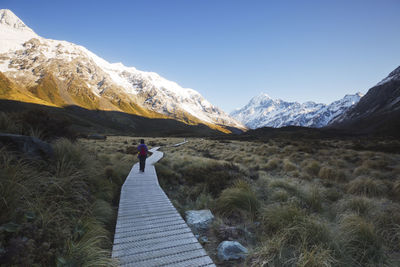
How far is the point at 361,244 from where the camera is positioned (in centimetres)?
349

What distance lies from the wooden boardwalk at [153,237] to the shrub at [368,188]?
24.9 feet

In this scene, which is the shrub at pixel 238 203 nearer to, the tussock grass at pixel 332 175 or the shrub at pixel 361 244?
the shrub at pixel 361 244

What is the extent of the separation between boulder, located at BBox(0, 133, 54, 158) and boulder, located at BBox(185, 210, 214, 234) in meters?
4.40

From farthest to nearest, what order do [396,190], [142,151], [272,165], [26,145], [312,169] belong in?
1. [272,165]
2. [312,169]
3. [142,151]
4. [396,190]
5. [26,145]

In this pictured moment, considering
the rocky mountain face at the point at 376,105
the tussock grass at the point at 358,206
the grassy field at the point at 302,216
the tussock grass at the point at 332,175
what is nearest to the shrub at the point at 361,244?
the grassy field at the point at 302,216

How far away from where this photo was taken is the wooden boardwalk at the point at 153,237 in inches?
118

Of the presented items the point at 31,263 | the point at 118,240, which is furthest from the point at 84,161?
the point at 31,263

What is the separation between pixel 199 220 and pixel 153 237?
57.6 inches

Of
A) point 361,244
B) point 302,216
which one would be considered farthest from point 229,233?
point 361,244

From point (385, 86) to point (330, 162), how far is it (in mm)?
162286

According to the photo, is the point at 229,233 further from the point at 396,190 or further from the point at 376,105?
the point at 376,105

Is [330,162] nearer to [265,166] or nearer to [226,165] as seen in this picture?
[265,166]

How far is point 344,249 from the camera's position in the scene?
10.7 ft

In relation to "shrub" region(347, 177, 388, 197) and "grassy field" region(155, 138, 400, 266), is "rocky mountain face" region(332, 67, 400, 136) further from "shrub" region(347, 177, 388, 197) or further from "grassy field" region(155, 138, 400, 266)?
"grassy field" region(155, 138, 400, 266)
